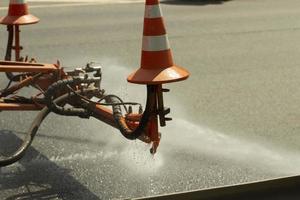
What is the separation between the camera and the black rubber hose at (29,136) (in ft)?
13.1

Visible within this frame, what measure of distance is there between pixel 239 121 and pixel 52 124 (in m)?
1.81

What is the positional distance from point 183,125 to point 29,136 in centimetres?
180

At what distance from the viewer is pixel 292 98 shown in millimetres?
6438

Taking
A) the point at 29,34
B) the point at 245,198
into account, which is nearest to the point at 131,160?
the point at 245,198

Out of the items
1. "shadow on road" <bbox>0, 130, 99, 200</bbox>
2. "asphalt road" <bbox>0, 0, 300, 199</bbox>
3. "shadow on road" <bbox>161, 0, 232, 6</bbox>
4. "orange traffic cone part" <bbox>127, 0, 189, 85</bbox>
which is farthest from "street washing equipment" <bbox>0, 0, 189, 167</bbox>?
"shadow on road" <bbox>161, 0, 232, 6</bbox>

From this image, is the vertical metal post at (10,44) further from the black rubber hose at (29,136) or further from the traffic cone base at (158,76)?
the traffic cone base at (158,76)

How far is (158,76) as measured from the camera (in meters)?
3.80

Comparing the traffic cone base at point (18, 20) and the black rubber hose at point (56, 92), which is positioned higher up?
the traffic cone base at point (18, 20)

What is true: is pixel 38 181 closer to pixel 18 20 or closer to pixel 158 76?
pixel 158 76

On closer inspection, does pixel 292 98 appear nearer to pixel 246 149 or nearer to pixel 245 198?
pixel 246 149

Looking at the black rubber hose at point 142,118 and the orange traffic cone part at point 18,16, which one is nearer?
the black rubber hose at point 142,118

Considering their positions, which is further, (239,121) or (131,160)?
(239,121)

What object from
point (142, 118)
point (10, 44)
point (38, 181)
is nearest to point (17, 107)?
point (38, 181)

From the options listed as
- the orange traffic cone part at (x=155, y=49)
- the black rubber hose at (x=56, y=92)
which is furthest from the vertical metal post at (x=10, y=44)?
the orange traffic cone part at (x=155, y=49)
